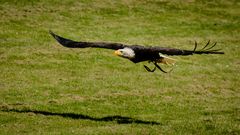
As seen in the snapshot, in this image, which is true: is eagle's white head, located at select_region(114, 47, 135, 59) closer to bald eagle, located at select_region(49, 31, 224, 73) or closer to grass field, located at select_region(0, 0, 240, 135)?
bald eagle, located at select_region(49, 31, 224, 73)

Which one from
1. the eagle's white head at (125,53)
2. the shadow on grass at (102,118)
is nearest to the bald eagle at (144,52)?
the eagle's white head at (125,53)

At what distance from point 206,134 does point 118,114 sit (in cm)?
328

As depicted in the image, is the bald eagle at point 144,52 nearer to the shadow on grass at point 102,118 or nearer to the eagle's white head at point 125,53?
the eagle's white head at point 125,53

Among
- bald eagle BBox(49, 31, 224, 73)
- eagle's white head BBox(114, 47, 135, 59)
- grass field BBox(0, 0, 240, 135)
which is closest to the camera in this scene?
eagle's white head BBox(114, 47, 135, 59)

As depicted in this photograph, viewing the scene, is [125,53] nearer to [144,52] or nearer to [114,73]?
[144,52]

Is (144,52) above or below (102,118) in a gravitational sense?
above

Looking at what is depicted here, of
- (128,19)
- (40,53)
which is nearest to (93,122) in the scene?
(40,53)

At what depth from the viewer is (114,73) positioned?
2270 cm

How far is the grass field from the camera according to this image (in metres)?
16.0

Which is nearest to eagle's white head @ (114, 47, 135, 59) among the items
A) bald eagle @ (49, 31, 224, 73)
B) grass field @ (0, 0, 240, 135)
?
bald eagle @ (49, 31, 224, 73)

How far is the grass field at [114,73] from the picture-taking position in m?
16.0

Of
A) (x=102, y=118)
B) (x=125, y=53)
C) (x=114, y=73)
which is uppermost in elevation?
(x=125, y=53)

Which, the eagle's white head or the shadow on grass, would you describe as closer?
the eagle's white head

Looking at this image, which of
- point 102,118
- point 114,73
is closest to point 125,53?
point 102,118
